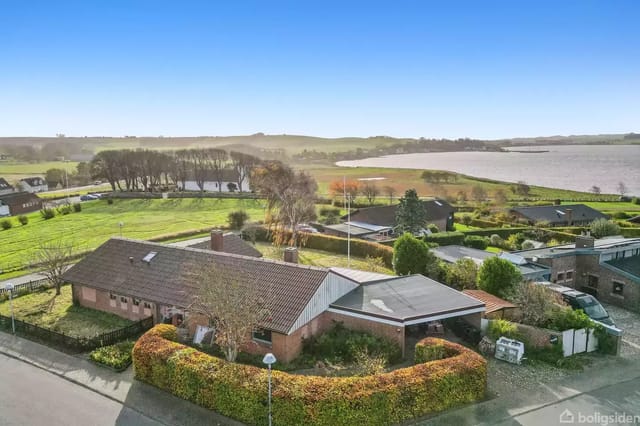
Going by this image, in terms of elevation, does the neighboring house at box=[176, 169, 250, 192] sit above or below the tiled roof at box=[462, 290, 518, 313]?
above

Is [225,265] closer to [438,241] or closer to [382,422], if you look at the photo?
[382,422]

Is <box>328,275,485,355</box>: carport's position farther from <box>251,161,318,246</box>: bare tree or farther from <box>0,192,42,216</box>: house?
<box>0,192,42,216</box>: house

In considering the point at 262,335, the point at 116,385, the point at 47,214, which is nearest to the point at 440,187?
the point at 47,214

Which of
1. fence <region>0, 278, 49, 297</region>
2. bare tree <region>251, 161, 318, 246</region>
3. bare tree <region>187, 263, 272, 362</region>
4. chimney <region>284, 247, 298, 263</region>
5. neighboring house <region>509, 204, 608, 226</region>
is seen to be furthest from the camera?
neighboring house <region>509, 204, 608, 226</region>

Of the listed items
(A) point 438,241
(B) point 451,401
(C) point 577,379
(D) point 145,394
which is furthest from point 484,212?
(D) point 145,394

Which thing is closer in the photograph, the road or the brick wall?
the road

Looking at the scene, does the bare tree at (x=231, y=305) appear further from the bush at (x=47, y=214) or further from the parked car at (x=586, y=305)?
the bush at (x=47, y=214)

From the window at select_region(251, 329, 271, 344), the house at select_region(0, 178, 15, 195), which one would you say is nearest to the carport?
the window at select_region(251, 329, 271, 344)

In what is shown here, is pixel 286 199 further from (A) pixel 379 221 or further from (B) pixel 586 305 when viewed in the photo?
(B) pixel 586 305
